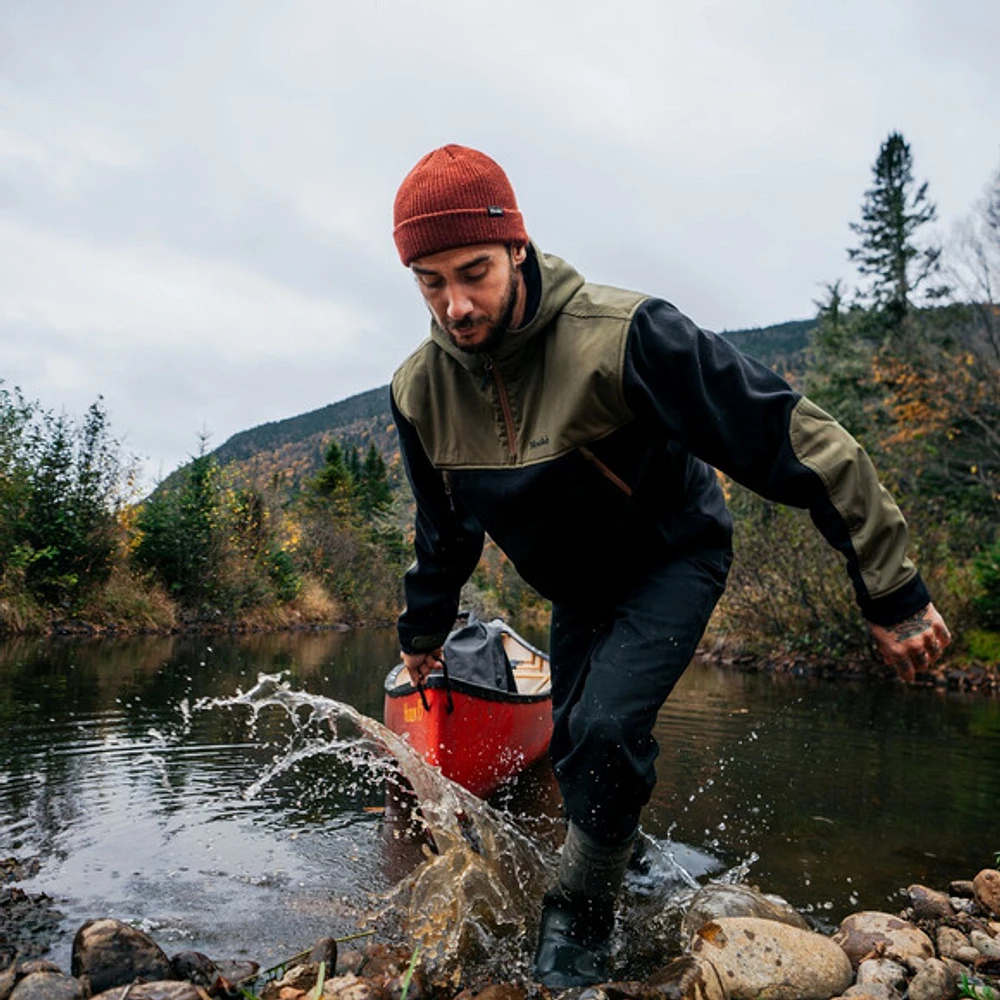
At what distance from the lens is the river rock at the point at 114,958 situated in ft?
7.82

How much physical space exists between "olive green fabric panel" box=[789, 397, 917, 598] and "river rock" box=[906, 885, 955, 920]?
1778 millimetres

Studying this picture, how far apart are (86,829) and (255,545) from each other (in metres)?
19.2

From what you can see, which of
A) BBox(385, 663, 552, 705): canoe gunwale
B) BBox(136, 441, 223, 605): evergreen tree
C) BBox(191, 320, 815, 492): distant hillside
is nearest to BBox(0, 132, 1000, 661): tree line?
BBox(136, 441, 223, 605): evergreen tree

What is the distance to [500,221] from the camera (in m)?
2.53

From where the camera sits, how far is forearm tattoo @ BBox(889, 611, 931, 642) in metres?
2.19

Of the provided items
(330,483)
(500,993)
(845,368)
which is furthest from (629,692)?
(330,483)

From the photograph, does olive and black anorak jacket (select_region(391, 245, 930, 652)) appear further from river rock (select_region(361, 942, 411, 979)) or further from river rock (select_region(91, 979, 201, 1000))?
river rock (select_region(91, 979, 201, 1000))

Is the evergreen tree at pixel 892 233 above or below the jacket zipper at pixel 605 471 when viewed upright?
above

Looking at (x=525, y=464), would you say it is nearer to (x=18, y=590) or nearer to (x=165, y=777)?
(x=165, y=777)

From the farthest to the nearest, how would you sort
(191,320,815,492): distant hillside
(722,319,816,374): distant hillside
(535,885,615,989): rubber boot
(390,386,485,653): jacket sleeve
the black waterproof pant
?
(191,320,815,492): distant hillside → (722,319,816,374): distant hillside → (390,386,485,653): jacket sleeve → (535,885,615,989): rubber boot → the black waterproof pant

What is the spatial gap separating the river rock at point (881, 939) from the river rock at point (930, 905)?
307 millimetres

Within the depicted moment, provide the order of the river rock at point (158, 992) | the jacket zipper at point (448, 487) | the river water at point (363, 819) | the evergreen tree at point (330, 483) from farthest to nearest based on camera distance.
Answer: the evergreen tree at point (330, 483)
the river water at point (363, 819)
the jacket zipper at point (448, 487)
the river rock at point (158, 992)

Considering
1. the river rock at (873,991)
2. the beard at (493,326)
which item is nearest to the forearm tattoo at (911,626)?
the river rock at (873,991)

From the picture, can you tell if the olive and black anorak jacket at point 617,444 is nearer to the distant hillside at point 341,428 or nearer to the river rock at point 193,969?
the river rock at point 193,969
